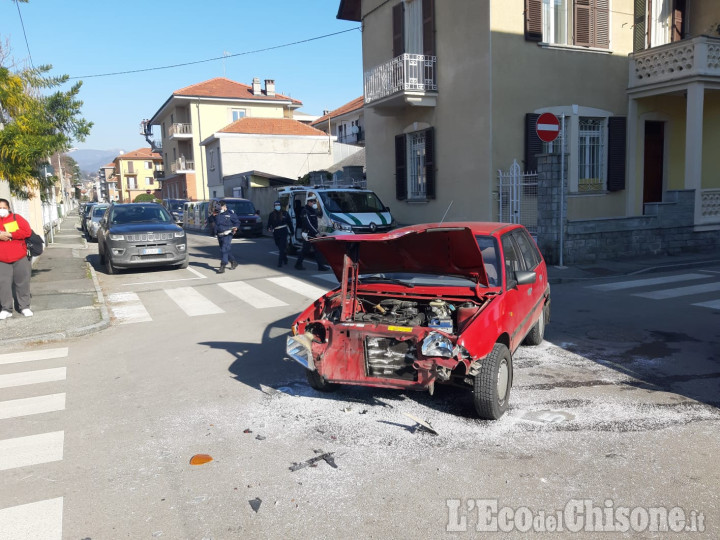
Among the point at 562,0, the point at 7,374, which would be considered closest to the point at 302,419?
the point at 7,374

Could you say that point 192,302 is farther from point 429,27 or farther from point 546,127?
point 429,27

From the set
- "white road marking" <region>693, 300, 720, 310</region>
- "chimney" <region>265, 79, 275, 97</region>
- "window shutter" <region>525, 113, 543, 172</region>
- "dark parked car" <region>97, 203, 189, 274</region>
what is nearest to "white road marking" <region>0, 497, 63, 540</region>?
"white road marking" <region>693, 300, 720, 310</region>

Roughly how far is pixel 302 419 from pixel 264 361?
1.93 metres

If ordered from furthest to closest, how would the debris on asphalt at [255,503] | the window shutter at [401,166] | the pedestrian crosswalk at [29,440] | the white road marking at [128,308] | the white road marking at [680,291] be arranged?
→ the window shutter at [401,166] → the white road marking at [680,291] → the white road marking at [128,308] → the debris on asphalt at [255,503] → the pedestrian crosswalk at [29,440]

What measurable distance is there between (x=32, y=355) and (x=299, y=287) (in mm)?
5373

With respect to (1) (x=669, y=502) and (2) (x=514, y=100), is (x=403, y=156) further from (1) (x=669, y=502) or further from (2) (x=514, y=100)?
(1) (x=669, y=502)

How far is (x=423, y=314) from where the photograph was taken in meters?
5.31

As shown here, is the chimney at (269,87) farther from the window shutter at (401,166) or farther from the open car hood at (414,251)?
the open car hood at (414,251)

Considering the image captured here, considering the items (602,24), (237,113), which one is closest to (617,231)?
(602,24)

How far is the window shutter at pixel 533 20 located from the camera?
15508 mm

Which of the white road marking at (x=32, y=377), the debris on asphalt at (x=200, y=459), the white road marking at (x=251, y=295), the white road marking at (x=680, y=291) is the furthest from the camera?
the white road marking at (x=251, y=295)

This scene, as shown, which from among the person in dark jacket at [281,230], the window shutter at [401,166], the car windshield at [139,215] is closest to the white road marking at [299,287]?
the person in dark jacket at [281,230]

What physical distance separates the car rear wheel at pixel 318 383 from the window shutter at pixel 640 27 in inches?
636

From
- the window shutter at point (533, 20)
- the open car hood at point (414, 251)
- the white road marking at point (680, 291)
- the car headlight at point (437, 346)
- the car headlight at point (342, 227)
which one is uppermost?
the window shutter at point (533, 20)
